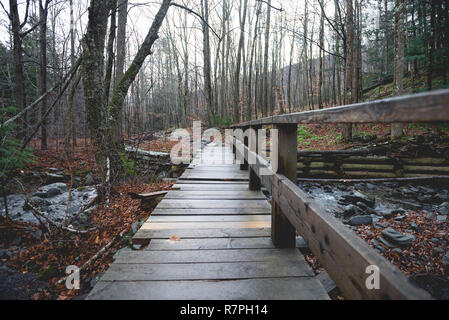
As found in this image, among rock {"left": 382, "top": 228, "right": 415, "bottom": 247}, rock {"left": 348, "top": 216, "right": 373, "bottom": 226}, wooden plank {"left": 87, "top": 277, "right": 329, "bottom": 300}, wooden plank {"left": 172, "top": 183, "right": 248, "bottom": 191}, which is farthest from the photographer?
rock {"left": 348, "top": 216, "right": 373, "bottom": 226}

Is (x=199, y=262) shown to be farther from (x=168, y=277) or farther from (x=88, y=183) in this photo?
(x=88, y=183)

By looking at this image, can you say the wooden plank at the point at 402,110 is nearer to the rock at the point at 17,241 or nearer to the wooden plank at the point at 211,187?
the wooden plank at the point at 211,187

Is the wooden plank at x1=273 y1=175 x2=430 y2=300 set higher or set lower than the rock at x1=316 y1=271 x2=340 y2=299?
higher

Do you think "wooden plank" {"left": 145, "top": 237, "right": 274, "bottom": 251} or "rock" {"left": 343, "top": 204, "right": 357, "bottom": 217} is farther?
"rock" {"left": 343, "top": 204, "right": 357, "bottom": 217}

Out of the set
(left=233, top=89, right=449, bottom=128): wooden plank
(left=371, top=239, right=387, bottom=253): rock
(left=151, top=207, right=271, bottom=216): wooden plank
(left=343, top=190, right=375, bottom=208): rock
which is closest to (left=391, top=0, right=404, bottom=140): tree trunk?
(left=343, top=190, right=375, bottom=208): rock

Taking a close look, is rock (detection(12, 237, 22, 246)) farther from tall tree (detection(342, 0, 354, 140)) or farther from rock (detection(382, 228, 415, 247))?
tall tree (detection(342, 0, 354, 140))

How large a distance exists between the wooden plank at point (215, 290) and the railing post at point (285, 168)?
422 mm

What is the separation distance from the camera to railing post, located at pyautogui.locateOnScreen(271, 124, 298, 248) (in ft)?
5.70

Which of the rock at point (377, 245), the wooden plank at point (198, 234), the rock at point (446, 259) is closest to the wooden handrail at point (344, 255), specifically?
the wooden plank at point (198, 234)

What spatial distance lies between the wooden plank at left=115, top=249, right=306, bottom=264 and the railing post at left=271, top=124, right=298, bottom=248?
3.6 inches

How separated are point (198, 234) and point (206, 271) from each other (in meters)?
0.62

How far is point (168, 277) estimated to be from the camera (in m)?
1.55
